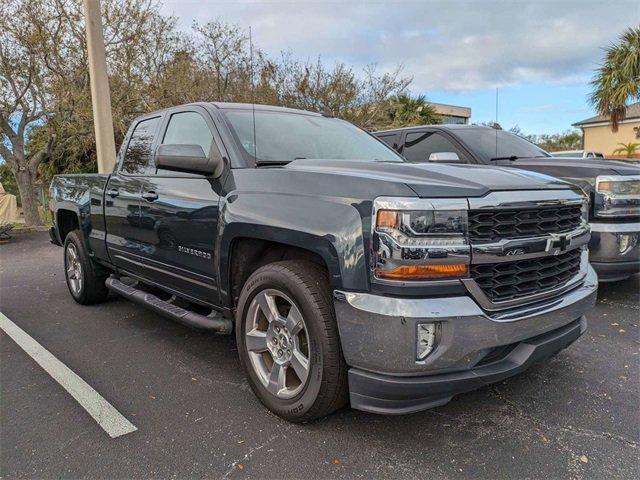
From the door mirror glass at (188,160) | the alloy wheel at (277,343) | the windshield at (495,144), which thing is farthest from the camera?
the windshield at (495,144)

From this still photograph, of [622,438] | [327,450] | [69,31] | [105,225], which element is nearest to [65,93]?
[69,31]

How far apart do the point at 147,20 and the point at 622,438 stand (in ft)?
52.9

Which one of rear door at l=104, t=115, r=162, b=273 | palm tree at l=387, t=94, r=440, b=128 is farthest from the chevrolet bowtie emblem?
palm tree at l=387, t=94, r=440, b=128

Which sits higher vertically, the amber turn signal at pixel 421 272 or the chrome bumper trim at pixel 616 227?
the amber turn signal at pixel 421 272

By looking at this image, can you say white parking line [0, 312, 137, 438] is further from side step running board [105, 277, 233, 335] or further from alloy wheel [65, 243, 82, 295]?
alloy wheel [65, 243, 82, 295]

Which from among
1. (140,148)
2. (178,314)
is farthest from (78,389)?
(140,148)

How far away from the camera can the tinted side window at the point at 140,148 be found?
4328 mm

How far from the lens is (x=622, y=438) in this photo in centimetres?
265

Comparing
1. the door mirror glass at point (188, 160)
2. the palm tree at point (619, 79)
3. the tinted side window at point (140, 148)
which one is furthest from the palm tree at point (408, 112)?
the door mirror glass at point (188, 160)

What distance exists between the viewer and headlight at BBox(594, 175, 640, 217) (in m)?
4.77

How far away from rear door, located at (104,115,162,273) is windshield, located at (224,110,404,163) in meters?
1.16

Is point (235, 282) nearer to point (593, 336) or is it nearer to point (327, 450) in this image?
point (327, 450)

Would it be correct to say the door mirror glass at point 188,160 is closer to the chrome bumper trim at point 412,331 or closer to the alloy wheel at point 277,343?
the alloy wheel at point 277,343

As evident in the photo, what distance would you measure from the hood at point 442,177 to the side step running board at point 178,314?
1.17 meters
